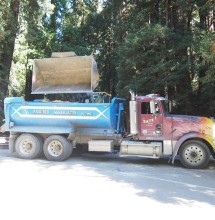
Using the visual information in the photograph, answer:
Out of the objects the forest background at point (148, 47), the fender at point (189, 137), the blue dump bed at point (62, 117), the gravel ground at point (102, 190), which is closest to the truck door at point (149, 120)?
the fender at point (189, 137)

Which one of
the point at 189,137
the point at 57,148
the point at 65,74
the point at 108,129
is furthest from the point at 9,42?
the point at 189,137

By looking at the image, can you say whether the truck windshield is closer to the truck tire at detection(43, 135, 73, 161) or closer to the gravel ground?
the gravel ground

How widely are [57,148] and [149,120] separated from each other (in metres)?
3.34

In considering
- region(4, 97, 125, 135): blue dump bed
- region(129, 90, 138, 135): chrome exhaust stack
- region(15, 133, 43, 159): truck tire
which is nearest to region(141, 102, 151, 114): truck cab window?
region(129, 90, 138, 135): chrome exhaust stack

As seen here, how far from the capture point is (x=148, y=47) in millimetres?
20984

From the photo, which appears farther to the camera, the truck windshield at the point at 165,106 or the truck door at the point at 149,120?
the truck windshield at the point at 165,106

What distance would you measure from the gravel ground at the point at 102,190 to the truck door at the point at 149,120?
1.08 metres

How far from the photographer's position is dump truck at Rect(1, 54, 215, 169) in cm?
1199

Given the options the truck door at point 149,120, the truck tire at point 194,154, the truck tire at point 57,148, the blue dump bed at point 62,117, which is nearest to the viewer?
the truck tire at point 194,154

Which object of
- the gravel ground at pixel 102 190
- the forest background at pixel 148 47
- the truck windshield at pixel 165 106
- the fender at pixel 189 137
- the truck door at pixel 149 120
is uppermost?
the forest background at pixel 148 47

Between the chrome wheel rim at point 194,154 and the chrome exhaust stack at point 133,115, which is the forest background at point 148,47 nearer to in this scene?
the chrome exhaust stack at point 133,115

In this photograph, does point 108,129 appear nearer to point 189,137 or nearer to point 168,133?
point 168,133

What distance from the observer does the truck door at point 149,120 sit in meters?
12.3

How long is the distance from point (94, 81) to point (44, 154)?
11.5 feet
